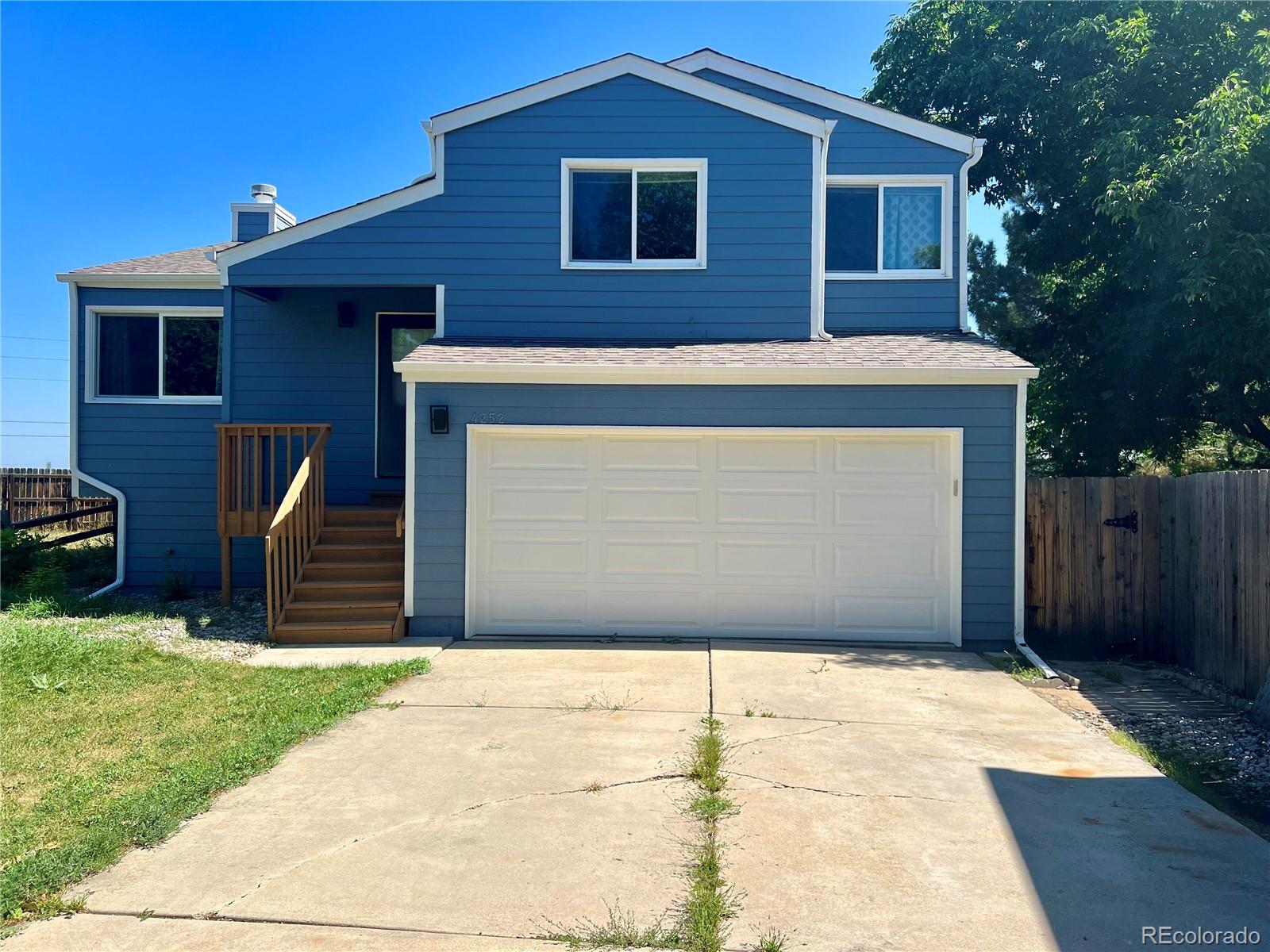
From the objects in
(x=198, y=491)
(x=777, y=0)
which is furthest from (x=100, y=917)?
(x=777, y=0)

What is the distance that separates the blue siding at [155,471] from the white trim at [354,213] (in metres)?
2.73

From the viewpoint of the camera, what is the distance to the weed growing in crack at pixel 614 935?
123 inches

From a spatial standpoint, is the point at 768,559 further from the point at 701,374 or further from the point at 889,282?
the point at 889,282

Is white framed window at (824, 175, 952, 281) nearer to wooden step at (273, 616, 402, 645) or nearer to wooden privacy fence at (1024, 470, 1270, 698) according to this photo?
wooden privacy fence at (1024, 470, 1270, 698)

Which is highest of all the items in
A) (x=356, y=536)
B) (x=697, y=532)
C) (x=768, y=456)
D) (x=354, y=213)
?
(x=354, y=213)

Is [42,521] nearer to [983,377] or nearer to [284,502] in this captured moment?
[284,502]

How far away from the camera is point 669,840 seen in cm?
401

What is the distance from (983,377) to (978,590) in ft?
6.69

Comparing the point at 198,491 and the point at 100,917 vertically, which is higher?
the point at 198,491

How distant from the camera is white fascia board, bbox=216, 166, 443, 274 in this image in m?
9.80

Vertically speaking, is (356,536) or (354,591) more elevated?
(356,536)

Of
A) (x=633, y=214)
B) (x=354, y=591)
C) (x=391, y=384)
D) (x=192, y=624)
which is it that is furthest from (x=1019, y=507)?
(x=192, y=624)

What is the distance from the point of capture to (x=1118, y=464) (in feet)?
48.4

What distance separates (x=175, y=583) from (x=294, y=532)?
2.70 metres
